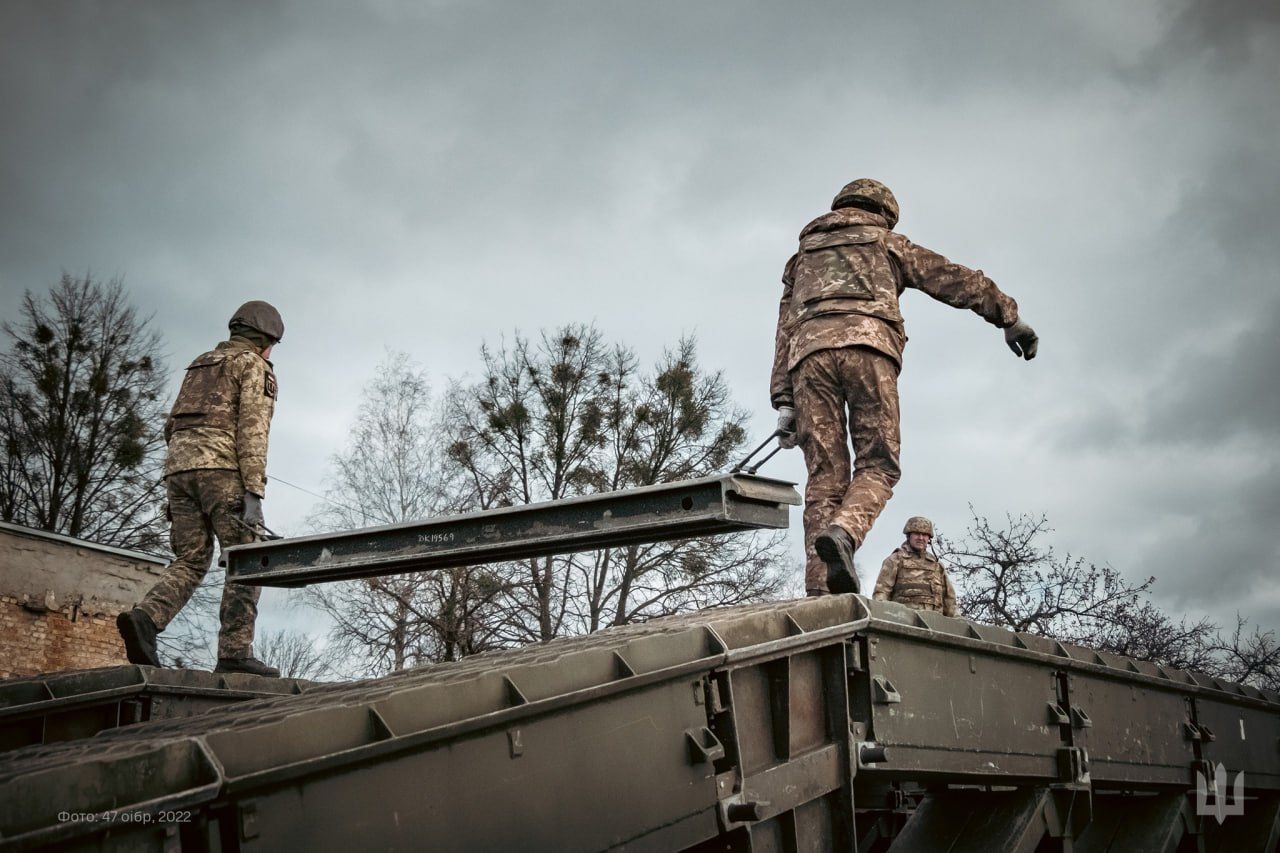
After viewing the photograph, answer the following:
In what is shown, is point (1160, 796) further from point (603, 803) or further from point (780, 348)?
point (603, 803)

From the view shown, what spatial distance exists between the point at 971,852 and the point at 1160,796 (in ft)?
6.51

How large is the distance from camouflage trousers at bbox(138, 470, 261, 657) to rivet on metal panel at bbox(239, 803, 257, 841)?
13.3ft

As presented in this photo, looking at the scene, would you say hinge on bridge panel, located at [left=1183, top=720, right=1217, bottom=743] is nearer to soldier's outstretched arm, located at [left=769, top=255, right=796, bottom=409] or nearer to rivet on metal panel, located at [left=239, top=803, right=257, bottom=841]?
soldier's outstretched arm, located at [left=769, top=255, right=796, bottom=409]

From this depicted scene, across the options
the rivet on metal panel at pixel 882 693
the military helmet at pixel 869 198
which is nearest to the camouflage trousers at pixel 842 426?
the military helmet at pixel 869 198

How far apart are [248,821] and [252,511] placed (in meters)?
4.36

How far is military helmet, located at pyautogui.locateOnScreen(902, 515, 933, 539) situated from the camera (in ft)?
32.2

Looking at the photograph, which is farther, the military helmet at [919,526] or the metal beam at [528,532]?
the military helmet at [919,526]

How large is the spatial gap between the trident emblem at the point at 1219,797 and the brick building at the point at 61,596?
14.7m

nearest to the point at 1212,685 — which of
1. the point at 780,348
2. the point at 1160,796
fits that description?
the point at 1160,796

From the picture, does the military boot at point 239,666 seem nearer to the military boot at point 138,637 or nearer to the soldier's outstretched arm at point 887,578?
the military boot at point 138,637

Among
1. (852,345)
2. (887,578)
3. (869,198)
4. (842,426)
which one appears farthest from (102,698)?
(887,578)

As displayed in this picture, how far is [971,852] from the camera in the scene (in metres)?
4.89

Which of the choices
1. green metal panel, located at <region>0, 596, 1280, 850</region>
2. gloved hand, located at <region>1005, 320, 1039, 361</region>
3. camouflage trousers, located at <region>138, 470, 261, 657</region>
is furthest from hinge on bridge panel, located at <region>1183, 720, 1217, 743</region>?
camouflage trousers, located at <region>138, 470, 261, 657</region>

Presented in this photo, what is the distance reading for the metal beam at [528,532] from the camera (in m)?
4.51
